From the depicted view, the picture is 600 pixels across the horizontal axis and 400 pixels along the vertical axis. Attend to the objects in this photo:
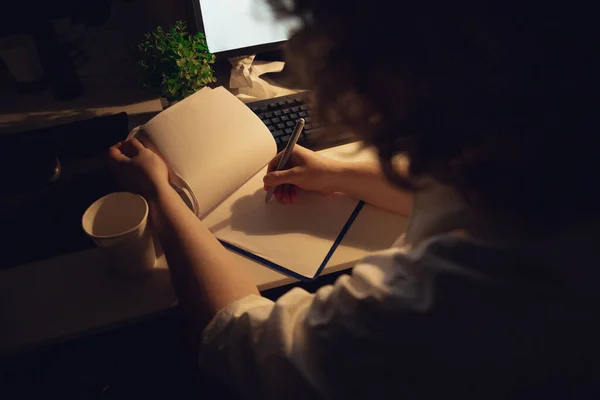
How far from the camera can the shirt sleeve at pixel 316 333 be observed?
17.6 inches

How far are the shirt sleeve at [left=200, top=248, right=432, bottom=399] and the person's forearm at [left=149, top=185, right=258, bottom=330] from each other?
0.03 m

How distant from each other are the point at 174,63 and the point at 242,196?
28 cm

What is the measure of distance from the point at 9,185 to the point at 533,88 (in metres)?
0.77

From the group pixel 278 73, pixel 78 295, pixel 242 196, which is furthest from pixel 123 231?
pixel 278 73

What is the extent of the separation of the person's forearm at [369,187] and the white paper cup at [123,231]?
0.30 meters

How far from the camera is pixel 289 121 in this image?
0.91 metres

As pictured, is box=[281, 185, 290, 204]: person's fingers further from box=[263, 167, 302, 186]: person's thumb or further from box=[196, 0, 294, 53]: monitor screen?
box=[196, 0, 294, 53]: monitor screen

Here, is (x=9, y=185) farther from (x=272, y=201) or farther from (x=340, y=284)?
(x=340, y=284)

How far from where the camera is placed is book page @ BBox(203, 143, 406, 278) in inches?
28.3

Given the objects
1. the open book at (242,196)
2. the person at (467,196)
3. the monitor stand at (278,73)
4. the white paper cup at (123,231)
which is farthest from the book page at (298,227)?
the monitor stand at (278,73)

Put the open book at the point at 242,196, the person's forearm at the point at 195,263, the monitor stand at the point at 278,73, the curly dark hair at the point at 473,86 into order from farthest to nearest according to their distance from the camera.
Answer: the monitor stand at the point at 278,73
the open book at the point at 242,196
the person's forearm at the point at 195,263
the curly dark hair at the point at 473,86

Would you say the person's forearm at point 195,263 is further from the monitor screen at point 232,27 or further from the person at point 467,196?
the monitor screen at point 232,27

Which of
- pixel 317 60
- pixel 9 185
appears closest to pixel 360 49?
pixel 317 60

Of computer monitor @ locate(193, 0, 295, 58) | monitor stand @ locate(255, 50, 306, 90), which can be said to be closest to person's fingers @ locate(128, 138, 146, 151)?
computer monitor @ locate(193, 0, 295, 58)
